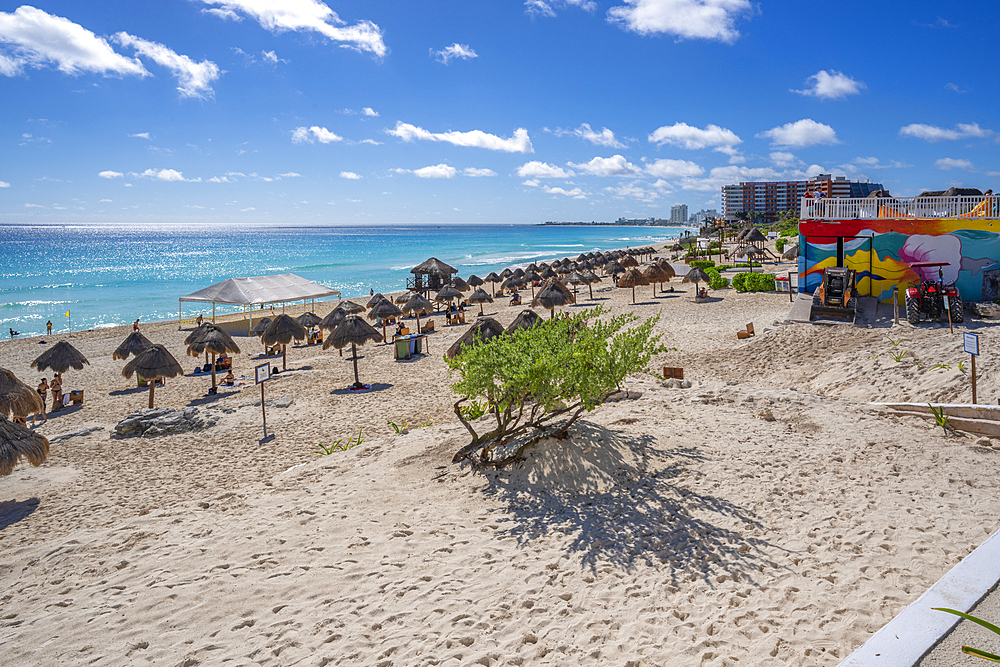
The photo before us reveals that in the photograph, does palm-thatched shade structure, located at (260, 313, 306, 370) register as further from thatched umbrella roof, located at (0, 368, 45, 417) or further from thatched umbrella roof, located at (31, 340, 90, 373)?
thatched umbrella roof, located at (0, 368, 45, 417)

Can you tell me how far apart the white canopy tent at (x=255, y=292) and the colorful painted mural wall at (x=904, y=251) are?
22.5m

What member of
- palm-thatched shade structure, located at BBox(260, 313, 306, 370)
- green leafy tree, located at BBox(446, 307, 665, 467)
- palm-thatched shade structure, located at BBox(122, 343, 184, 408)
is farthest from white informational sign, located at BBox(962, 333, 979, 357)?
palm-thatched shade structure, located at BBox(260, 313, 306, 370)

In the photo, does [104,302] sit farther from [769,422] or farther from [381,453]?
[769,422]

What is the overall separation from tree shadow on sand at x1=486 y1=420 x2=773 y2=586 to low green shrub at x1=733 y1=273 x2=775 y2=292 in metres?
19.1

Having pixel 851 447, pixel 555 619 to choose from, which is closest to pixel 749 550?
pixel 555 619

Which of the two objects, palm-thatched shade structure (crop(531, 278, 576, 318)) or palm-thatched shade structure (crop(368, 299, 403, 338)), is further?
palm-thatched shade structure (crop(368, 299, 403, 338))

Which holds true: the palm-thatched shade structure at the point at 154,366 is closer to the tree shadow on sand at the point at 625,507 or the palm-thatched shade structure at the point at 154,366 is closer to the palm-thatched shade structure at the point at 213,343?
the palm-thatched shade structure at the point at 213,343

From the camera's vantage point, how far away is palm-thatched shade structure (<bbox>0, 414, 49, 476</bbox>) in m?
7.74

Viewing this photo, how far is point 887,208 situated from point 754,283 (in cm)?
691

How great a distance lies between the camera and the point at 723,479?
21.8 feet

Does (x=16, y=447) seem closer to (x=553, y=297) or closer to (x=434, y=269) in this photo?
(x=553, y=297)

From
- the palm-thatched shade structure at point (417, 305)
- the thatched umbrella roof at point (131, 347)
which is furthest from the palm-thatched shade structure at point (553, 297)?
the thatched umbrella roof at point (131, 347)

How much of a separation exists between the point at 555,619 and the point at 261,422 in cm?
892

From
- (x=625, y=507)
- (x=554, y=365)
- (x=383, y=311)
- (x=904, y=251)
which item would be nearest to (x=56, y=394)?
(x=383, y=311)
